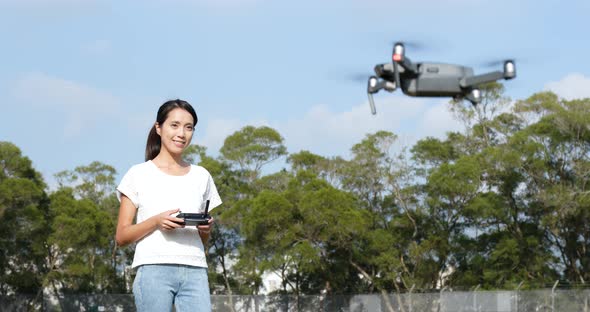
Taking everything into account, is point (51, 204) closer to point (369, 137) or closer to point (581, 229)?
point (369, 137)

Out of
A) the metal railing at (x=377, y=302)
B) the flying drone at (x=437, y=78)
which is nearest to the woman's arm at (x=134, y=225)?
the flying drone at (x=437, y=78)

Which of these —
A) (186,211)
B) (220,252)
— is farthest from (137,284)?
(220,252)

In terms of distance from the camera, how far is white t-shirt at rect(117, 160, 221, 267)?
109 inches

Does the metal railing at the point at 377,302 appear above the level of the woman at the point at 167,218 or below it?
above

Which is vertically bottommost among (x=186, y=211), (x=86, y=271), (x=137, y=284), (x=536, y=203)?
(x=137, y=284)

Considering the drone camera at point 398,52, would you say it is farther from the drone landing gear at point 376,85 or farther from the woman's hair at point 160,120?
the woman's hair at point 160,120

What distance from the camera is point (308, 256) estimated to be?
31.2 meters

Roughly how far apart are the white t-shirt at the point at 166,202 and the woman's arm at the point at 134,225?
2cm

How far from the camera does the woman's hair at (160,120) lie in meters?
2.96

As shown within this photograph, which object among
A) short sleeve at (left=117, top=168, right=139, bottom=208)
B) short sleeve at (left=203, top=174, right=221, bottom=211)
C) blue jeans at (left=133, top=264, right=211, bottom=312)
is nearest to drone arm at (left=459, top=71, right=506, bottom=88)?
short sleeve at (left=203, top=174, right=221, bottom=211)

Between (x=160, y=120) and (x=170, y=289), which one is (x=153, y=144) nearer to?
(x=160, y=120)

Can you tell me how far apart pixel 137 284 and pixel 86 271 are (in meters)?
31.2

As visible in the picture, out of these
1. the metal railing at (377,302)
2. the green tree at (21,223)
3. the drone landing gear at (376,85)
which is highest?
the green tree at (21,223)

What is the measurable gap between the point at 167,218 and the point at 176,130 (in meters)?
0.34
